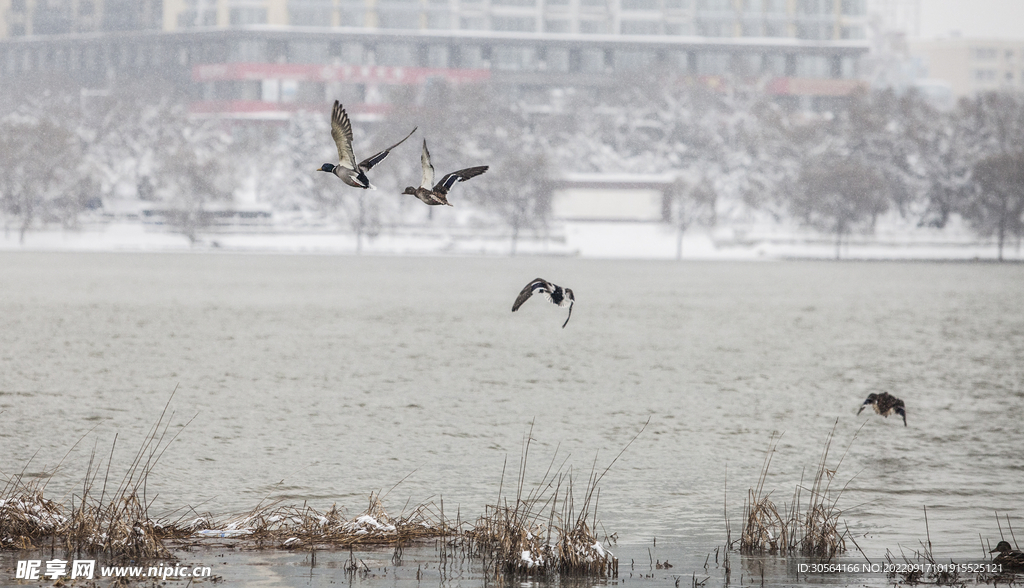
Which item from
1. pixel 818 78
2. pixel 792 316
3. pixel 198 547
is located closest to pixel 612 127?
pixel 818 78

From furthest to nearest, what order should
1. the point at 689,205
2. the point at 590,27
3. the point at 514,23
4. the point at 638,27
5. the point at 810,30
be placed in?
the point at 810,30 < the point at 638,27 < the point at 590,27 < the point at 514,23 < the point at 689,205

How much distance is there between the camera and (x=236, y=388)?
3306 centimetres

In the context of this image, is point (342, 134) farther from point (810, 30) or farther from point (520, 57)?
point (810, 30)

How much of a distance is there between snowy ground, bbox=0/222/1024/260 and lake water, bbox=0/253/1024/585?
94.3 ft

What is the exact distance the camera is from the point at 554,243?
111 m

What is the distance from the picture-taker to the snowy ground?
108 m

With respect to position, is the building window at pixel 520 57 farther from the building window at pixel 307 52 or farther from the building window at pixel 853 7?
the building window at pixel 853 7

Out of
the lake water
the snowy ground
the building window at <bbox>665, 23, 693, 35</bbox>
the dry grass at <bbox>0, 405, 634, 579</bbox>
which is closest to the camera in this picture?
the dry grass at <bbox>0, 405, 634, 579</bbox>

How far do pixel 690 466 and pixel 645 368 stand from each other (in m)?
19.2

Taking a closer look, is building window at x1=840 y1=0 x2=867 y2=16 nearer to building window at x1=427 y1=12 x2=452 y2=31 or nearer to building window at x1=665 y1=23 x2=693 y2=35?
building window at x1=665 y1=23 x2=693 y2=35

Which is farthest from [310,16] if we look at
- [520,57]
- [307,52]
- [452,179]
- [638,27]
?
[452,179]

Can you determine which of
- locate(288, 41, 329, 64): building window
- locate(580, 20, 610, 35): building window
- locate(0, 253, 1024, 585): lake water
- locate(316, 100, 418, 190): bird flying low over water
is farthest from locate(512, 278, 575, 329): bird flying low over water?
locate(580, 20, 610, 35): building window

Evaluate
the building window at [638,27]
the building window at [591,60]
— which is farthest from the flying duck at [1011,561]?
the building window at [638,27]

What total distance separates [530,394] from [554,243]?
256 ft
